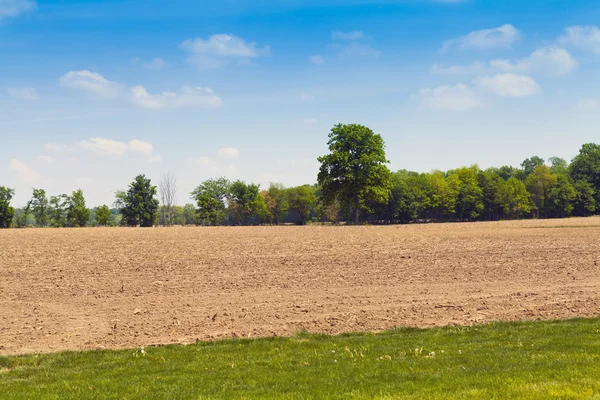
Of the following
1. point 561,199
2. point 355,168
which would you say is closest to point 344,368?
point 355,168

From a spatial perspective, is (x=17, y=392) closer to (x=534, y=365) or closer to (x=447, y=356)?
(x=447, y=356)

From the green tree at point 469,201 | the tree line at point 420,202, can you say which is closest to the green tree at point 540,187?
→ the tree line at point 420,202

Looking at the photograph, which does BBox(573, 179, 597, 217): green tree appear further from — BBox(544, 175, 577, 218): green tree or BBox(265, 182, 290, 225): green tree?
BBox(265, 182, 290, 225): green tree

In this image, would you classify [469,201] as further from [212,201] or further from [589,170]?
[212,201]

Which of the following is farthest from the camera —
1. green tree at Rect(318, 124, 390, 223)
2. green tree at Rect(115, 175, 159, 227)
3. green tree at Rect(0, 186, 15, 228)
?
green tree at Rect(115, 175, 159, 227)

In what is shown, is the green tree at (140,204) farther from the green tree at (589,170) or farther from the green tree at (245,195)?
the green tree at (589,170)

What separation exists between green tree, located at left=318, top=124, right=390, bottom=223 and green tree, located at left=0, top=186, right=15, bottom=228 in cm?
6868

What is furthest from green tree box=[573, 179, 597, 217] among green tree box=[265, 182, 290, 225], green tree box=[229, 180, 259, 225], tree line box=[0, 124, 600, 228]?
green tree box=[229, 180, 259, 225]

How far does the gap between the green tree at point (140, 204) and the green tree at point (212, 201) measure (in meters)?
10.8

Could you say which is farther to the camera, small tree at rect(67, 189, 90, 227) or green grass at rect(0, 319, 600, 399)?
small tree at rect(67, 189, 90, 227)

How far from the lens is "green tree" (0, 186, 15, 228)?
345ft

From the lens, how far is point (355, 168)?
7875 cm

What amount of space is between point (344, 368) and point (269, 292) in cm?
1012

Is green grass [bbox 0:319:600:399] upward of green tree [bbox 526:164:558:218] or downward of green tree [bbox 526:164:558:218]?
downward
